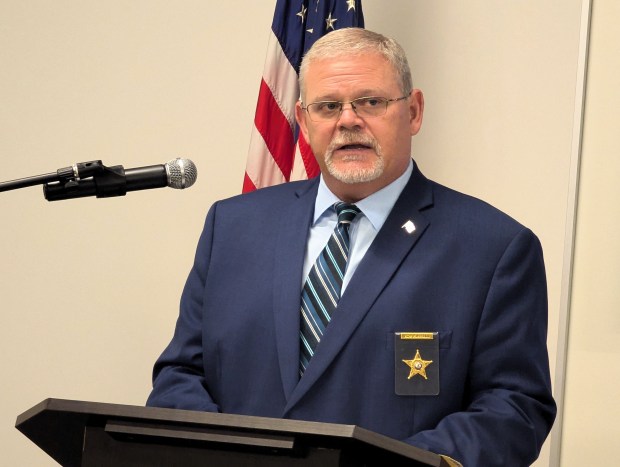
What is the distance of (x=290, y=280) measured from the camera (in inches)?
109

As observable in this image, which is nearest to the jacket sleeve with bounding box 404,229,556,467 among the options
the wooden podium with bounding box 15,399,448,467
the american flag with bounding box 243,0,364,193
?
the wooden podium with bounding box 15,399,448,467

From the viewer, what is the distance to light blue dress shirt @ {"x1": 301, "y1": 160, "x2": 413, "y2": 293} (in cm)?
283

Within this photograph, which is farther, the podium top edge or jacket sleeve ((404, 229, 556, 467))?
jacket sleeve ((404, 229, 556, 467))

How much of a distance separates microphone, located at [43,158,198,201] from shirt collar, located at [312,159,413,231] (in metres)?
0.74

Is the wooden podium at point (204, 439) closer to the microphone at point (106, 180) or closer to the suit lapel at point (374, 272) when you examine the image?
the microphone at point (106, 180)

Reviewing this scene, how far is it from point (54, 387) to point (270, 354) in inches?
Answer: 95.6

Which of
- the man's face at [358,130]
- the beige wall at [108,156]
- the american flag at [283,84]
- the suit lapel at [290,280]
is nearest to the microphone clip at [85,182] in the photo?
the suit lapel at [290,280]

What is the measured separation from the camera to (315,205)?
295 cm

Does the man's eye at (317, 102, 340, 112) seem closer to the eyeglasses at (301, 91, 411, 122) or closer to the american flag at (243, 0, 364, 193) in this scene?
Answer: the eyeglasses at (301, 91, 411, 122)

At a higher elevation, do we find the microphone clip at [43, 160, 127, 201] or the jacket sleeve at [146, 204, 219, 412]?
the microphone clip at [43, 160, 127, 201]

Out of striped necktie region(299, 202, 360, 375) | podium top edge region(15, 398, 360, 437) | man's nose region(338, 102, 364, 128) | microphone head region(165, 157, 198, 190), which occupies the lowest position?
podium top edge region(15, 398, 360, 437)

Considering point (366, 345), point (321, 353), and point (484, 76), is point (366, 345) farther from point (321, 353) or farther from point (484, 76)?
point (484, 76)

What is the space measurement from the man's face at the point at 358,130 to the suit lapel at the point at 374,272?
0.09 m

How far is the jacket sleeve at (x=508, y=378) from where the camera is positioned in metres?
2.49
